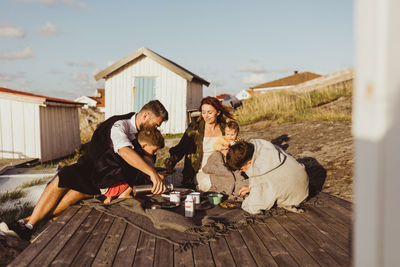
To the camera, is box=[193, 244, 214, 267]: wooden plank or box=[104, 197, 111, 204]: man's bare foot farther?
box=[104, 197, 111, 204]: man's bare foot

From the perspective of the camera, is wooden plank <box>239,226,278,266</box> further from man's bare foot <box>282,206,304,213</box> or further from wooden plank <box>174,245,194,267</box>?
man's bare foot <box>282,206,304,213</box>

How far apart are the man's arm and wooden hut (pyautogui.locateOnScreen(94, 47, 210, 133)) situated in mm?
11557

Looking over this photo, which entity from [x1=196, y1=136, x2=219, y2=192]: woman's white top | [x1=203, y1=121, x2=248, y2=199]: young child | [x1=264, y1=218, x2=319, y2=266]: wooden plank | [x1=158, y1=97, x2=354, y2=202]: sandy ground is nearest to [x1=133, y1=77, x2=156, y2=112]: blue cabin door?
[x1=158, y1=97, x2=354, y2=202]: sandy ground

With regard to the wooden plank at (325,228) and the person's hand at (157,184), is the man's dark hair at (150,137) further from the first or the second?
the wooden plank at (325,228)

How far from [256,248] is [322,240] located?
2.02 feet

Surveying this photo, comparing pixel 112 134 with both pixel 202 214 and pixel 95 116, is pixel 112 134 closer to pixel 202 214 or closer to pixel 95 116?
pixel 202 214

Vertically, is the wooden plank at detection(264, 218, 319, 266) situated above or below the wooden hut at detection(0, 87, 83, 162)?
below

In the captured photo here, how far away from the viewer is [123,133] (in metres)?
3.97

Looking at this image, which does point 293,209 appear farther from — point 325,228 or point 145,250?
point 145,250

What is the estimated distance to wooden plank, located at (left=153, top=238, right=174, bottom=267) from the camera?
8.17 feet

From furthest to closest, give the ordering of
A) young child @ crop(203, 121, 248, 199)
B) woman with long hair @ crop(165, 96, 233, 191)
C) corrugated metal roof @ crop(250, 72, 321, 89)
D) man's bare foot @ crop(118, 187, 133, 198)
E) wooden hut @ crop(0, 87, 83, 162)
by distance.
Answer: corrugated metal roof @ crop(250, 72, 321, 89), wooden hut @ crop(0, 87, 83, 162), woman with long hair @ crop(165, 96, 233, 191), young child @ crop(203, 121, 248, 199), man's bare foot @ crop(118, 187, 133, 198)

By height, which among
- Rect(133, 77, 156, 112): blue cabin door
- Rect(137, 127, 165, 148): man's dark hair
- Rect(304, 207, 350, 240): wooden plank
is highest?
Rect(133, 77, 156, 112): blue cabin door

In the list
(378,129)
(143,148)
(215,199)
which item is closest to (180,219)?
(215,199)

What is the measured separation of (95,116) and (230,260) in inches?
648
